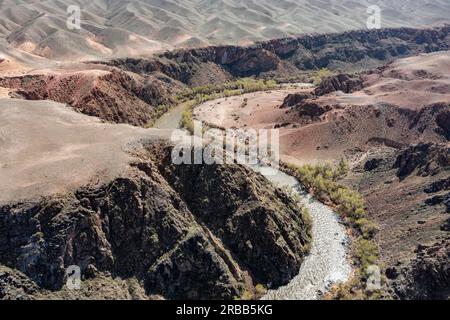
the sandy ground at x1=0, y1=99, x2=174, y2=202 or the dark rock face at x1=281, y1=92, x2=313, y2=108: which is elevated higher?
the dark rock face at x1=281, y1=92, x2=313, y2=108

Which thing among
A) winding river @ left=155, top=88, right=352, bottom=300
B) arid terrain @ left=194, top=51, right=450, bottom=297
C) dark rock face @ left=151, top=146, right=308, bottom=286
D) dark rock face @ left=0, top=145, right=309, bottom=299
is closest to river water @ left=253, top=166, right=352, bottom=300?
winding river @ left=155, top=88, right=352, bottom=300

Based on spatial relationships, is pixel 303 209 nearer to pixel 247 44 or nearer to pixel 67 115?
pixel 67 115

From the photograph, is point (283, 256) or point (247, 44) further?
point (247, 44)

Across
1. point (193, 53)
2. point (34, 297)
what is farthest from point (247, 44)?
point (34, 297)

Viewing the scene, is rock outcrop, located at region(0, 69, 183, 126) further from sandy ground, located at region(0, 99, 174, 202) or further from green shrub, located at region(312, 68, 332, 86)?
green shrub, located at region(312, 68, 332, 86)

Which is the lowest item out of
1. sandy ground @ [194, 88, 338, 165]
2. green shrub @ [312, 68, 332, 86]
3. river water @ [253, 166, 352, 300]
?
river water @ [253, 166, 352, 300]

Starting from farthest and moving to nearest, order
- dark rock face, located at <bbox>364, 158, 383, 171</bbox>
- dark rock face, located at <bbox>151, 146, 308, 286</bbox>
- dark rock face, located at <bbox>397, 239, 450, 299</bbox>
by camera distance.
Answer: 1. dark rock face, located at <bbox>364, 158, 383, 171</bbox>
2. dark rock face, located at <bbox>151, 146, 308, 286</bbox>
3. dark rock face, located at <bbox>397, 239, 450, 299</bbox>

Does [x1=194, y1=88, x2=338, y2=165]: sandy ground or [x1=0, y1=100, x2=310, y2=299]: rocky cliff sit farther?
[x1=194, y1=88, x2=338, y2=165]: sandy ground
